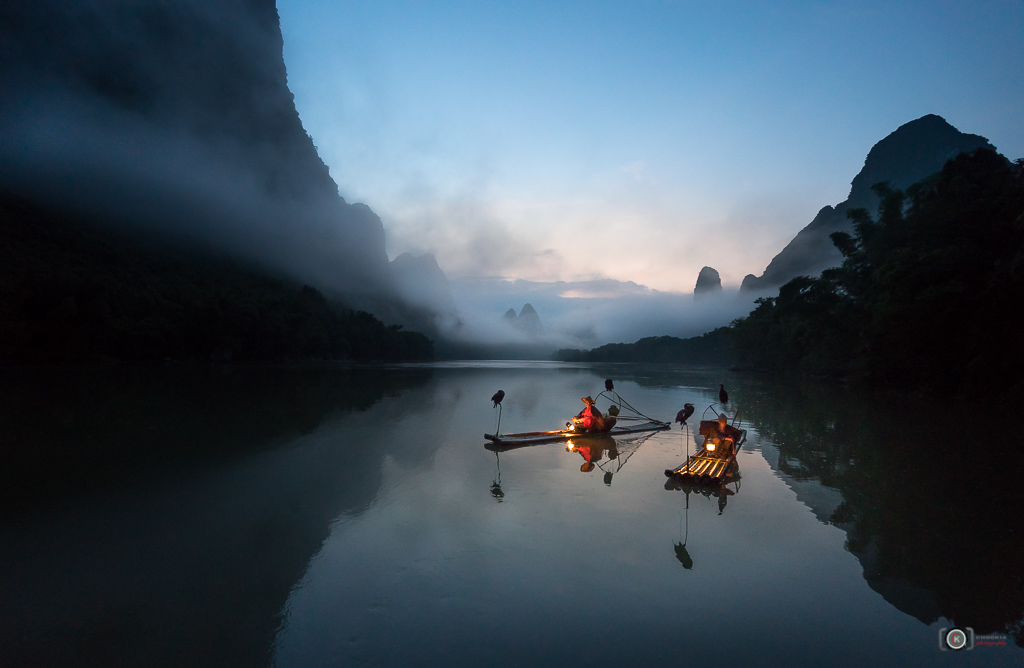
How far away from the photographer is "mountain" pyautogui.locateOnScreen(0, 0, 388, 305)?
86.6 m

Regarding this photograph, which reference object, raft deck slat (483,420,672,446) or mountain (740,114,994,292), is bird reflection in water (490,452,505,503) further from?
mountain (740,114,994,292)

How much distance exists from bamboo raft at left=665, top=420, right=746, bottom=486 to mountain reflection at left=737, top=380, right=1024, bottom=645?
1.26 metres

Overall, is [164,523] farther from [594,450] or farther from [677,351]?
[677,351]

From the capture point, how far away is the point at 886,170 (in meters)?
102

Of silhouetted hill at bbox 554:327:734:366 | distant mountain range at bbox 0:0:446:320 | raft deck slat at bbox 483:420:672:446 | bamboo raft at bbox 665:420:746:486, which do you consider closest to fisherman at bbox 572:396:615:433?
raft deck slat at bbox 483:420:672:446

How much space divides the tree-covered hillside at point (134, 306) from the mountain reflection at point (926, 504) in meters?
51.1

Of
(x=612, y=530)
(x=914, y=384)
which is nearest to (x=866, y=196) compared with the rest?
(x=914, y=384)

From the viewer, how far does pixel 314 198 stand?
149 meters

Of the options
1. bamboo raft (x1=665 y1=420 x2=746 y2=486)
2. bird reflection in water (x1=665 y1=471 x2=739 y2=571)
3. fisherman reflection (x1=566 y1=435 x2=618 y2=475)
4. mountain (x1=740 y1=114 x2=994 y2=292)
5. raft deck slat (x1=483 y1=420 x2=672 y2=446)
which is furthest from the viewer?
mountain (x1=740 y1=114 x2=994 y2=292)

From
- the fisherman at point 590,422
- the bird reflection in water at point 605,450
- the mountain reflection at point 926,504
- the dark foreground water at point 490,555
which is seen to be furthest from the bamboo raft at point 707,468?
the fisherman at point 590,422

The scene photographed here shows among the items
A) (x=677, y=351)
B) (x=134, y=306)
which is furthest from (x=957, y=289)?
(x=677, y=351)

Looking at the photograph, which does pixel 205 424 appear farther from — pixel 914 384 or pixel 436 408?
pixel 914 384

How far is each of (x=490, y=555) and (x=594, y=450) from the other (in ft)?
23.6

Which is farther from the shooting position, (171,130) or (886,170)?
(171,130)
